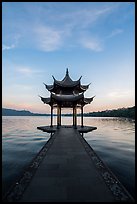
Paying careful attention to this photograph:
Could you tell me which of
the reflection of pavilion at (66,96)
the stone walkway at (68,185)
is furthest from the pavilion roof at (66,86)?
the stone walkway at (68,185)

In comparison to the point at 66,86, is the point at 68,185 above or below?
below

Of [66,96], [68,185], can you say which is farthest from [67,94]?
[68,185]

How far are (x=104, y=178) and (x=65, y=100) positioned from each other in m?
14.8

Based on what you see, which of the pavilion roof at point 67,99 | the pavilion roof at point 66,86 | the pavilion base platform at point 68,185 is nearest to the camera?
the pavilion base platform at point 68,185

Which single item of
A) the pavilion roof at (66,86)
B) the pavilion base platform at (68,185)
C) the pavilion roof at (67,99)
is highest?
the pavilion roof at (66,86)

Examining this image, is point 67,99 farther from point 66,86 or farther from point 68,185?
point 68,185

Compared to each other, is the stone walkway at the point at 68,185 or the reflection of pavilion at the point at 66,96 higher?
the reflection of pavilion at the point at 66,96

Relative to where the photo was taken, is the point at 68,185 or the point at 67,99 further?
the point at 67,99

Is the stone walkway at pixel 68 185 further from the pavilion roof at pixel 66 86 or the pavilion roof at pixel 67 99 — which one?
the pavilion roof at pixel 66 86

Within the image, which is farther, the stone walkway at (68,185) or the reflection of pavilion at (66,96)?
the reflection of pavilion at (66,96)

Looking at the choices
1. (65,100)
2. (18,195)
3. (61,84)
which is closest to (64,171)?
(18,195)

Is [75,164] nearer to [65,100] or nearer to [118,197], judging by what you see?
[118,197]

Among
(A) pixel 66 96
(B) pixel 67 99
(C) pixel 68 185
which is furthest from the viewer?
(A) pixel 66 96

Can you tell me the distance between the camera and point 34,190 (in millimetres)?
4129
